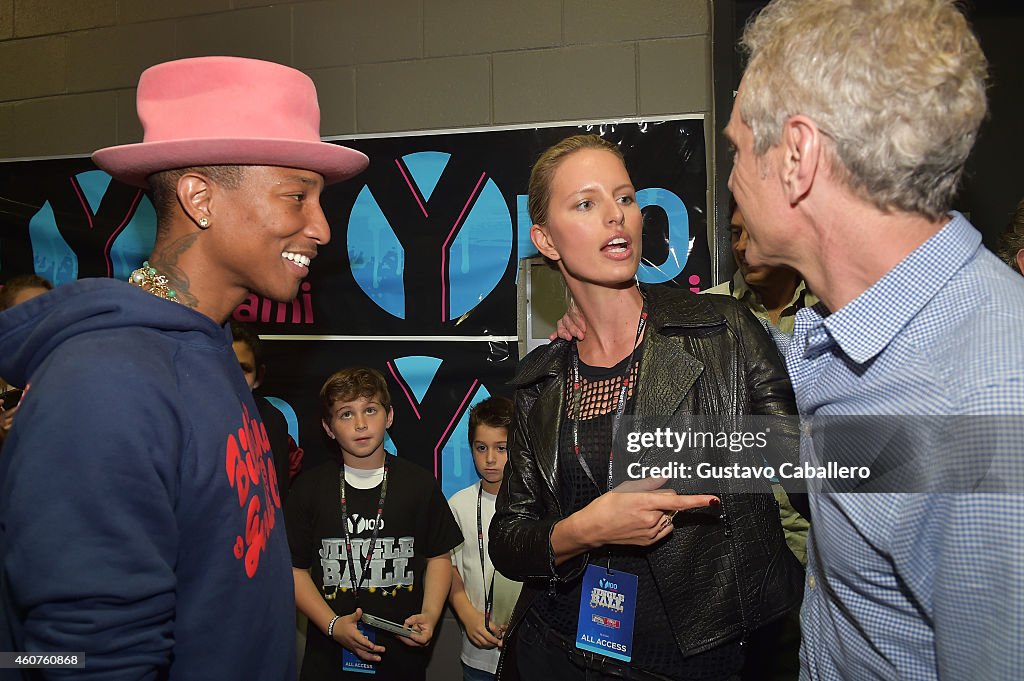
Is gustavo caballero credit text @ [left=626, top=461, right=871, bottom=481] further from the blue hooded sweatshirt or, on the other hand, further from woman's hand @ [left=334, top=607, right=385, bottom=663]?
woman's hand @ [left=334, top=607, right=385, bottom=663]

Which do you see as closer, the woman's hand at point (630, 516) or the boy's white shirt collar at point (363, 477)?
the woman's hand at point (630, 516)

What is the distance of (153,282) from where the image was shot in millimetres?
1353

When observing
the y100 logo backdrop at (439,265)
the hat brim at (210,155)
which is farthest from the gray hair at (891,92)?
the y100 logo backdrop at (439,265)

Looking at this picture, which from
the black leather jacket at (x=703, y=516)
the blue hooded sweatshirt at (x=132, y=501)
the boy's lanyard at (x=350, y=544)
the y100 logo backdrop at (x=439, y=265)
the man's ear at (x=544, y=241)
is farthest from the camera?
the y100 logo backdrop at (x=439, y=265)

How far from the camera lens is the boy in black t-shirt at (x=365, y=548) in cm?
278

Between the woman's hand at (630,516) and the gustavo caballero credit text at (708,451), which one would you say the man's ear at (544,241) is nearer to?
the gustavo caballero credit text at (708,451)

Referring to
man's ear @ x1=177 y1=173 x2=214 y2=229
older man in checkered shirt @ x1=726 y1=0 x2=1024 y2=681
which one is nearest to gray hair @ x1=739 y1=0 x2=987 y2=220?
older man in checkered shirt @ x1=726 y1=0 x2=1024 y2=681

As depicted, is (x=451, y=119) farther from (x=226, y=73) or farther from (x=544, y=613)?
(x=544, y=613)

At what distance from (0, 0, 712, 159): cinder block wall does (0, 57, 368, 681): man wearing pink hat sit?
2.02 meters

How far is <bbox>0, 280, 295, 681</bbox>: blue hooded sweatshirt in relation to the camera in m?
1.03

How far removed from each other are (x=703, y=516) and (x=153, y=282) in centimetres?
110

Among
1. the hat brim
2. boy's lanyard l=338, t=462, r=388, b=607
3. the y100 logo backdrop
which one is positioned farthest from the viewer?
the y100 logo backdrop

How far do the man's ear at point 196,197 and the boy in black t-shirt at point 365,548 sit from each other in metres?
1.74

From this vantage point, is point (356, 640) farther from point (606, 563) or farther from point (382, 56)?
point (382, 56)
